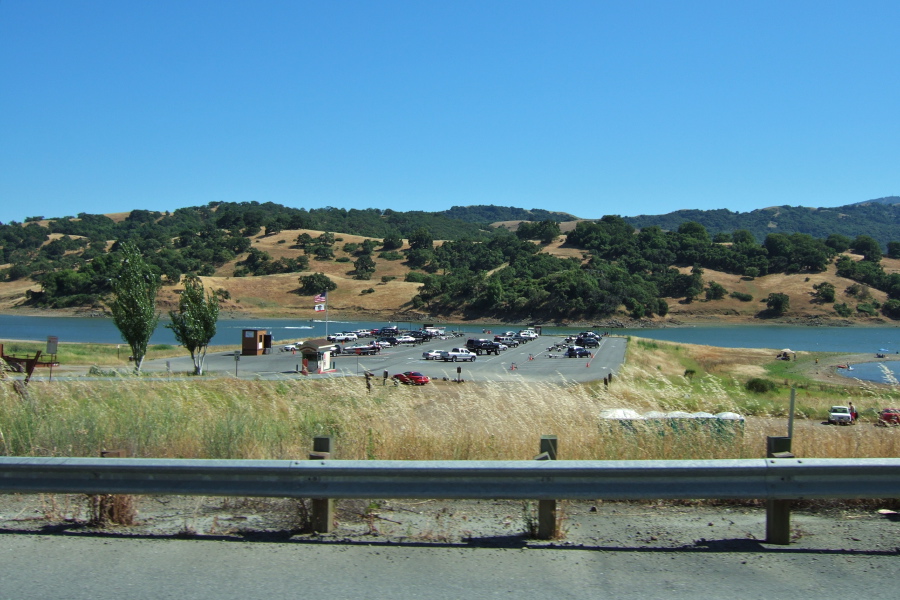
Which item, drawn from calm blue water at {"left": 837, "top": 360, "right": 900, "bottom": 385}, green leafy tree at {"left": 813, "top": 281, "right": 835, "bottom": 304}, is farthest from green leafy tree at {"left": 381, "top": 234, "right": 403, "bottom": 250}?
calm blue water at {"left": 837, "top": 360, "right": 900, "bottom": 385}

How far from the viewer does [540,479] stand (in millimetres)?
5496

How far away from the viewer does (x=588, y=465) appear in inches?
215

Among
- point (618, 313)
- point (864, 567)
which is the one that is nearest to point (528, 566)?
point (864, 567)

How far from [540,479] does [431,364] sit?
4346cm

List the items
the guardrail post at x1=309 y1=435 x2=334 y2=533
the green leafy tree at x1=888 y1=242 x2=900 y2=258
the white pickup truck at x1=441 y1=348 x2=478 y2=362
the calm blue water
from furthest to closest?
the green leafy tree at x1=888 y1=242 x2=900 y2=258
the calm blue water
the white pickup truck at x1=441 y1=348 x2=478 y2=362
the guardrail post at x1=309 y1=435 x2=334 y2=533

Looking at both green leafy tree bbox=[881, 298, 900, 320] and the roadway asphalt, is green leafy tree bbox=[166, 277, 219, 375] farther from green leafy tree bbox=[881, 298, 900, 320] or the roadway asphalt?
green leafy tree bbox=[881, 298, 900, 320]

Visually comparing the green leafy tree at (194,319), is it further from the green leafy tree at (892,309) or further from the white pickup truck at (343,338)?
the green leafy tree at (892,309)

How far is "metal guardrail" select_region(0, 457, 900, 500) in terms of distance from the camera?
5461 mm

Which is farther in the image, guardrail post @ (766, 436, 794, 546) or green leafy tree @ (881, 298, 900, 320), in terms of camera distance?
green leafy tree @ (881, 298, 900, 320)

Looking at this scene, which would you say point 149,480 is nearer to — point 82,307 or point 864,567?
point 864,567

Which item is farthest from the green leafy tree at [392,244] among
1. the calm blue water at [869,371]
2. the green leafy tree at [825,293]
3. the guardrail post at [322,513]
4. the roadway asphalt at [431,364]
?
the guardrail post at [322,513]

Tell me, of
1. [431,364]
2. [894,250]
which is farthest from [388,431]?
[894,250]

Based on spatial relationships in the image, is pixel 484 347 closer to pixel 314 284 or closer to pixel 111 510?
pixel 111 510

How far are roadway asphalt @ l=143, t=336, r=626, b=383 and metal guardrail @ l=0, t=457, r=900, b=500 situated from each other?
2712 cm
